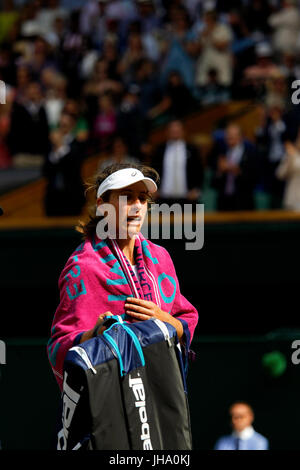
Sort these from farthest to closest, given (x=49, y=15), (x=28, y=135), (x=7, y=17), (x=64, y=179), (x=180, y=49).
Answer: (x=7, y=17)
(x=49, y=15)
(x=180, y=49)
(x=28, y=135)
(x=64, y=179)

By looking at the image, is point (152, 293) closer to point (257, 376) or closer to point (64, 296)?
point (64, 296)

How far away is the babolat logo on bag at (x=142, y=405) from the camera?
335 cm

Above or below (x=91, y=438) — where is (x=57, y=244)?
above

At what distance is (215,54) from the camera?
11.8 metres

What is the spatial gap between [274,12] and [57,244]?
17.7 ft

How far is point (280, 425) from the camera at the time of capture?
7277mm

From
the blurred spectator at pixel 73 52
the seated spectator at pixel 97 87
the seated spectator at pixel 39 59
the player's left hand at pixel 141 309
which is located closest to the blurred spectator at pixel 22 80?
the seated spectator at pixel 39 59

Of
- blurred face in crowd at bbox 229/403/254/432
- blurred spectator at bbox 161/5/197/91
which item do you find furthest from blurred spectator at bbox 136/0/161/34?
blurred face in crowd at bbox 229/403/254/432

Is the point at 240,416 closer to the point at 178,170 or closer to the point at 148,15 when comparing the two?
the point at 178,170

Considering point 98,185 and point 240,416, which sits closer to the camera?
point 98,185

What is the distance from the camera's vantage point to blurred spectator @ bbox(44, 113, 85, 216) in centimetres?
924

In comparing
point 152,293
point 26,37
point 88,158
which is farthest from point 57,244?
point 26,37

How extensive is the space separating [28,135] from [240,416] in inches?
195

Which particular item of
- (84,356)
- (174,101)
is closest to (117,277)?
(84,356)
